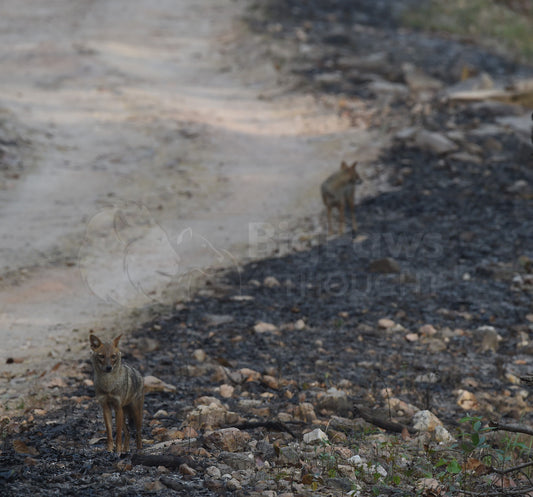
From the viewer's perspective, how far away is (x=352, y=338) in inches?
324

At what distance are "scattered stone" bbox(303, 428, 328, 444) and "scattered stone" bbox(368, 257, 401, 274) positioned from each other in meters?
4.96

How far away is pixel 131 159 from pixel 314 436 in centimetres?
974

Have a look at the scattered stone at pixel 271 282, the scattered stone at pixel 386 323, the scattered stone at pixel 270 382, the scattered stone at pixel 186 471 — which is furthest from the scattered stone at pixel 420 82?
the scattered stone at pixel 186 471

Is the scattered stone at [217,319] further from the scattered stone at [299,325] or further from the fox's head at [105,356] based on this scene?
the fox's head at [105,356]

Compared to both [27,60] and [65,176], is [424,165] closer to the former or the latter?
[65,176]

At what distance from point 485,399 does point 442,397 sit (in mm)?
406

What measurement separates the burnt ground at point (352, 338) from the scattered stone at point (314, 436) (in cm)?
14

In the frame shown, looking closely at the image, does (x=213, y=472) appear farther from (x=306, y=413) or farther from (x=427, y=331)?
(x=427, y=331)

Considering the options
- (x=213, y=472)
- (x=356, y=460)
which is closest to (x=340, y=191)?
(x=356, y=460)

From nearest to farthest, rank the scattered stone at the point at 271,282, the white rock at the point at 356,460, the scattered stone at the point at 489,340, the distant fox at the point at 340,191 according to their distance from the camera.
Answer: the white rock at the point at 356,460 → the scattered stone at the point at 489,340 → the scattered stone at the point at 271,282 → the distant fox at the point at 340,191

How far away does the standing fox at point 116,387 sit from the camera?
483 cm

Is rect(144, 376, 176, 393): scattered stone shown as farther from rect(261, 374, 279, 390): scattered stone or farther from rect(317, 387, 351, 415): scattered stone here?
rect(317, 387, 351, 415): scattered stone

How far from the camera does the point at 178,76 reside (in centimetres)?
1920

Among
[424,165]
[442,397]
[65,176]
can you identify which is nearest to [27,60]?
[65,176]
